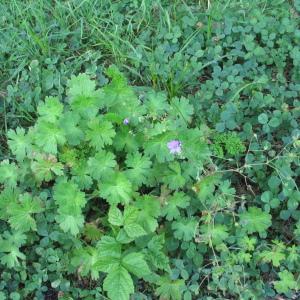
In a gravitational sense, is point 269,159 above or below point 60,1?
below

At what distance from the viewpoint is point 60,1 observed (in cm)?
359

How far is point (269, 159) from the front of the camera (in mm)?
2982

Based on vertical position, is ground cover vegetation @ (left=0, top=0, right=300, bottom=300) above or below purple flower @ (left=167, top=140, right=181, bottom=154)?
below

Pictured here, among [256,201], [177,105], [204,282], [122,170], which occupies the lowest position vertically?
[204,282]

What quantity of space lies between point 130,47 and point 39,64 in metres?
0.55

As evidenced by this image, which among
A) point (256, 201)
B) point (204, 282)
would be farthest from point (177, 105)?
point (204, 282)

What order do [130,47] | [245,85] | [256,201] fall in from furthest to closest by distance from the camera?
[130,47] → [245,85] → [256,201]

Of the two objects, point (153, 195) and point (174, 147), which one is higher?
point (174, 147)

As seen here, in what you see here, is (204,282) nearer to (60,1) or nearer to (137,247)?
(137,247)

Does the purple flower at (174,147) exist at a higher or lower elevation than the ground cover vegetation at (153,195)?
higher

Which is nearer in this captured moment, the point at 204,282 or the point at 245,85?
the point at 204,282

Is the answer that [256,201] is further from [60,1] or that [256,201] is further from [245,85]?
[60,1]

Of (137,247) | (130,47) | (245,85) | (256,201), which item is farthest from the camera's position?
(130,47)

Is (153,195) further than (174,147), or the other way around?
(153,195)
